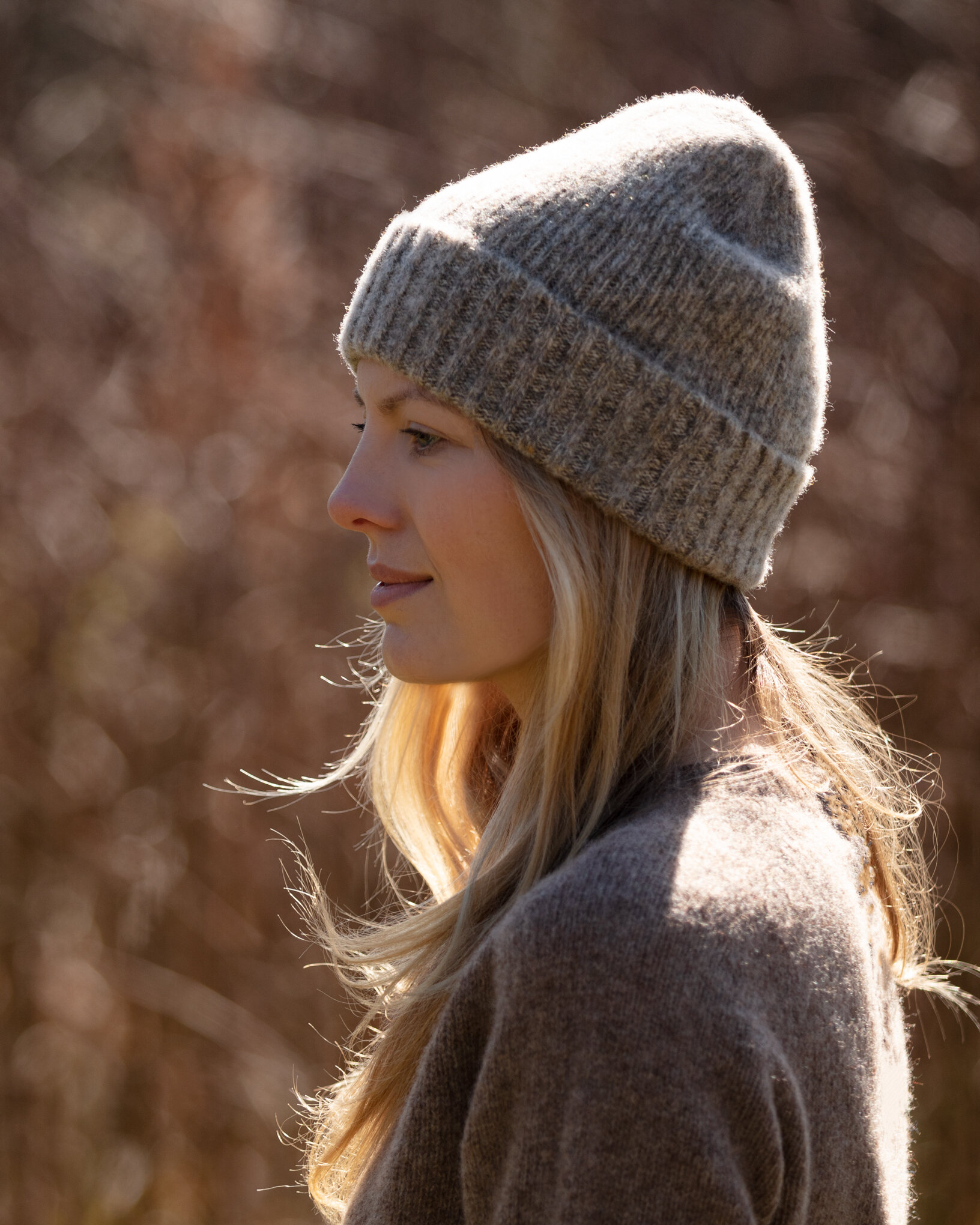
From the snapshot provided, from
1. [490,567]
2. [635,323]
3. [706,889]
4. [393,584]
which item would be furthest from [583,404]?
[706,889]

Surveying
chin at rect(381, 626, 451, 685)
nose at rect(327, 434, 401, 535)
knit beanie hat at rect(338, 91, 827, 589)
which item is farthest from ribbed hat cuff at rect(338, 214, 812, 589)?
chin at rect(381, 626, 451, 685)

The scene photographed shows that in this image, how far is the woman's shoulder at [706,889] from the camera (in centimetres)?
93

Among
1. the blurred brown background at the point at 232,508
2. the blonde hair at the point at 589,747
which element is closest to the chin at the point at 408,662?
the blonde hair at the point at 589,747

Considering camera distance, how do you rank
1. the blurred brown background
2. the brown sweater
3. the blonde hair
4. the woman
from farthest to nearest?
the blurred brown background
the blonde hair
the woman
the brown sweater

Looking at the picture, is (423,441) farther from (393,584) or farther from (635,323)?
(635,323)

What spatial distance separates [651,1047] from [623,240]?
2.84 feet

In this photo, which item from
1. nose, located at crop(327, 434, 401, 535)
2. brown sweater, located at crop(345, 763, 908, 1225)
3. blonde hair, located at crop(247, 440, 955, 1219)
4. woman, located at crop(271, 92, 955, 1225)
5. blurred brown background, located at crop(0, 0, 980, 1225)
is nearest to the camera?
brown sweater, located at crop(345, 763, 908, 1225)

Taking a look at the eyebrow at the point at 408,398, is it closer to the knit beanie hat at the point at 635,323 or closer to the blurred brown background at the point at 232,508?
the knit beanie hat at the point at 635,323

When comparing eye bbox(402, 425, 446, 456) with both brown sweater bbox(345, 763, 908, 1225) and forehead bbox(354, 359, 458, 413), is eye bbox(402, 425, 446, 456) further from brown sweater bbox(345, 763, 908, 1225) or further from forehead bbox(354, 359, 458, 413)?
brown sweater bbox(345, 763, 908, 1225)

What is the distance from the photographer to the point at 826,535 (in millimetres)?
3701

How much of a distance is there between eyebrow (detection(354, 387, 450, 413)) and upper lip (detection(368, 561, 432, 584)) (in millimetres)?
192

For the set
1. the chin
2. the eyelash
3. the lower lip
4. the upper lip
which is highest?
the eyelash

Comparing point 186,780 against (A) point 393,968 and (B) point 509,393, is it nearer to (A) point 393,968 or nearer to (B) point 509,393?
(A) point 393,968

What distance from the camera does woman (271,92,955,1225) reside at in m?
1.03
